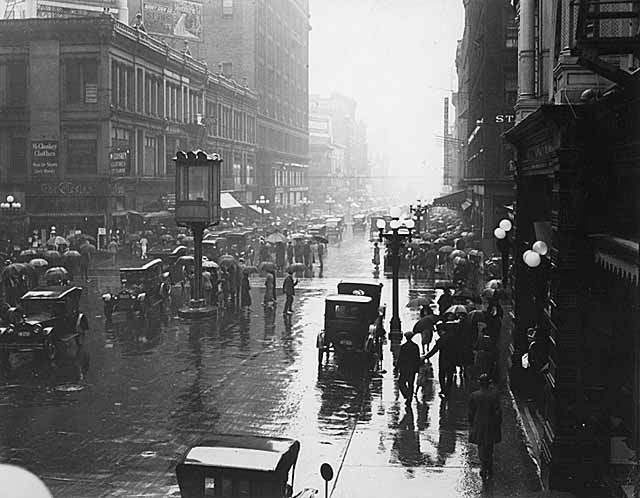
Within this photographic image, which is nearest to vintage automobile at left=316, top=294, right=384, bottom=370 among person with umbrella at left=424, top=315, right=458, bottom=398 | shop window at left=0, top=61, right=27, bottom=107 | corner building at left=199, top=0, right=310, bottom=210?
person with umbrella at left=424, top=315, right=458, bottom=398

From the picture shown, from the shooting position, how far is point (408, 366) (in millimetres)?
16078

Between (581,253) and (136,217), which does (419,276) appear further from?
(581,253)

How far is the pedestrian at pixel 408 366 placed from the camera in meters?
16.1

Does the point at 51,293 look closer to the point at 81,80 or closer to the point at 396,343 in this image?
the point at 396,343

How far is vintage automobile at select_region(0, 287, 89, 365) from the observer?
19.1 meters

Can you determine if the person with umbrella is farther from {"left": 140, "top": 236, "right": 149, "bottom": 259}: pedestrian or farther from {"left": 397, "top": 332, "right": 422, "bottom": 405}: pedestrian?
{"left": 140, "top": 236, "right": 149, "bottom": 259}: pedestrian

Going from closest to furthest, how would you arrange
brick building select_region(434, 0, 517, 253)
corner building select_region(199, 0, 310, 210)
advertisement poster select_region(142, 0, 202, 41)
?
brick building select_region(434, 0, 517, 253) < advertisement poster select_region(142, 0, 202, 41) < corner building select_region(199, 0, 310, 210)

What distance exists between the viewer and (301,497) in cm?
937

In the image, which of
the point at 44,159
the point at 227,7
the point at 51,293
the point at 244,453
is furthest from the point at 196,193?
the point at 227,7

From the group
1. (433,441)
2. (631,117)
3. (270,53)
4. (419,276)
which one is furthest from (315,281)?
(270,53)

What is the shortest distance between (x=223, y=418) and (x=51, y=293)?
7367 mm

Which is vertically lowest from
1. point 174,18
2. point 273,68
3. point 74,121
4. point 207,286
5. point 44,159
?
point 207,286

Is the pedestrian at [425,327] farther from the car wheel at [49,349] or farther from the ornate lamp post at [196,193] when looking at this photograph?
the ornate lamp post at [196,193]

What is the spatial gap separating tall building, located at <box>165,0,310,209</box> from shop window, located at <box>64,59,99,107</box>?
2075 centimetres
